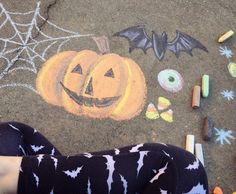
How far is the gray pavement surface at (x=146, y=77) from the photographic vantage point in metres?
1.28

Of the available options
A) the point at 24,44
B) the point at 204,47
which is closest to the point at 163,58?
the point at 204,47

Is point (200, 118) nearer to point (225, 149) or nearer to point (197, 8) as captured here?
point (225, 149)

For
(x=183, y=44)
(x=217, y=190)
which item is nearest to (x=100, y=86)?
(x=183, y=44)

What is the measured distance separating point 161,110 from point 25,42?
535 mm

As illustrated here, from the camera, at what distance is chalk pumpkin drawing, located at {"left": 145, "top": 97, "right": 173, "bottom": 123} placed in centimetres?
135

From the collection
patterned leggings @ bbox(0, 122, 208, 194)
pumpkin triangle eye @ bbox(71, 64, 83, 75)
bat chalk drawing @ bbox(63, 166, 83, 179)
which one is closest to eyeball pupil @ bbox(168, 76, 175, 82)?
pumpkin triangle eye @ bbox(71, 64, 83, 75)

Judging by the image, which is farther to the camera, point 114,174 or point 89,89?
point 89,89

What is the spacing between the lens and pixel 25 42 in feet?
4.73

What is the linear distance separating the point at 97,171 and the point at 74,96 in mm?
476

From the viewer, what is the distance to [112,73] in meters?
1.41

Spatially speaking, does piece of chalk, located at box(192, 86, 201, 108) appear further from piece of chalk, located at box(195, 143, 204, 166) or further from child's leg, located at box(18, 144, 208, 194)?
child's leg, located at box(18, 144, 208, 194)

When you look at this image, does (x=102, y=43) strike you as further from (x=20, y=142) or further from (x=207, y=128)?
(x=20, y=142)

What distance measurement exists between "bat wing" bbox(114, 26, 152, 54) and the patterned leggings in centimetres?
63

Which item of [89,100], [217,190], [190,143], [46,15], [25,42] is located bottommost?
[217,190]
